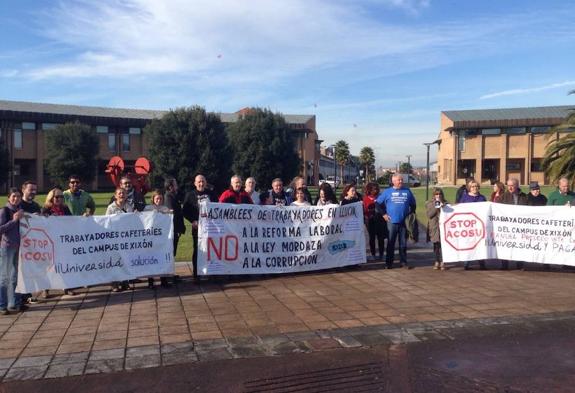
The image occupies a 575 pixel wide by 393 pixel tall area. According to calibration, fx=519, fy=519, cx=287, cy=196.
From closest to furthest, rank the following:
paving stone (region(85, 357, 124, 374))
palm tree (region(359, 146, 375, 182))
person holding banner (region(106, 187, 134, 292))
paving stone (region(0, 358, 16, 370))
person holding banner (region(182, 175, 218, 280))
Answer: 1. paving stone (region(85, 357, 124, 374))
2. paving stone (region(0, 358, 16, 370))
3. person holding banner (region(106, 187, 134, 292))
4. person holding banner (region(182, 175, 218, 280))
5. palm tree (region(359, 146, 375, 182))

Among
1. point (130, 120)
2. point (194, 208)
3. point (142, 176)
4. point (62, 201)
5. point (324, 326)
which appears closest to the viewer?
point (324, 326)

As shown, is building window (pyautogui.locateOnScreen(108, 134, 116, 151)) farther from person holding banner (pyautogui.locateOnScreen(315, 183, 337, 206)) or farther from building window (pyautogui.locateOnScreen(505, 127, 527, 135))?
person holding banner (pyautogui.locateOnScreen(315, 183, 337, 206))

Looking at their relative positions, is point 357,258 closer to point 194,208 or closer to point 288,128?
point 194,208

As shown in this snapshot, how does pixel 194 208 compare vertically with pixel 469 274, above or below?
above

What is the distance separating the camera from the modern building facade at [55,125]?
5769cm

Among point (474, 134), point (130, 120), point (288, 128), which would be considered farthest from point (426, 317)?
point (474, 134)

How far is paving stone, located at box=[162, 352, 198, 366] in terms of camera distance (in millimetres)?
4949

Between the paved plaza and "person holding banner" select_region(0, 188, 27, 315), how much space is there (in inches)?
12.0

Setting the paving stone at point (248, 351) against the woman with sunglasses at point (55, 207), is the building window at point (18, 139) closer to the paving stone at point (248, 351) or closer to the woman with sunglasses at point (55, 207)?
the woman with sunglasses at point (55, 207)

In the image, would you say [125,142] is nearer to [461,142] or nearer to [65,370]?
[461,142]

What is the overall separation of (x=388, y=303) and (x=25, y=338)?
451 cm

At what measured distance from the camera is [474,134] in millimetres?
71438

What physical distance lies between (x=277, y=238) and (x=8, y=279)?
13.7 ft

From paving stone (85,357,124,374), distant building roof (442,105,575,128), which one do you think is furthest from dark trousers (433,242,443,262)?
distant building roof (442,105,575,128)
